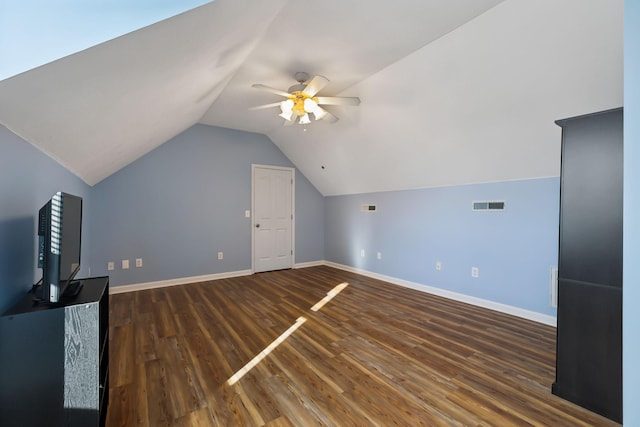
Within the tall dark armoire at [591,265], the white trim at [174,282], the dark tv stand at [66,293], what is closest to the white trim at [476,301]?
the tall dark armoire at [591,265]

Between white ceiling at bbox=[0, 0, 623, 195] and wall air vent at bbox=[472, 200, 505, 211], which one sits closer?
white ceiling at bbox=[0, 0, 623, 195]

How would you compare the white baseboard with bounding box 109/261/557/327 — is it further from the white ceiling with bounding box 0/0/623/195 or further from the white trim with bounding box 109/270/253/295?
the white ceiling with bounding box 0/0/623/195

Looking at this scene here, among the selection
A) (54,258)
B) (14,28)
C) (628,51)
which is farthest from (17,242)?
(628,51)

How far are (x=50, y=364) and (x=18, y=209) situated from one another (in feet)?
2.48

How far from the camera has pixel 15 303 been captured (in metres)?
1.24

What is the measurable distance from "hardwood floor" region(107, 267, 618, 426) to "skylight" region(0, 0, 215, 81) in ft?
5.93

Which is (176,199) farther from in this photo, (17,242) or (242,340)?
(17,242)

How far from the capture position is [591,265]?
1.66 m

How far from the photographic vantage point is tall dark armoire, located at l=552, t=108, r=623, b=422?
1.56 m

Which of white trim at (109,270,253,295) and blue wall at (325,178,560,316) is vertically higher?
blue wall at (325,178,560,316)

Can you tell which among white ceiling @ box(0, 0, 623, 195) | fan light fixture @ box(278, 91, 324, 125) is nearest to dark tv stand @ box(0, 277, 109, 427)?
white ceiling @ box(0, 0, 623, 195)

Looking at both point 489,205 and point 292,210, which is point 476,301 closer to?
point 489,205

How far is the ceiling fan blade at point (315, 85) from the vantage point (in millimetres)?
2574

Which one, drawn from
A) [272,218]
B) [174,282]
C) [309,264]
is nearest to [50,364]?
[174,282]
